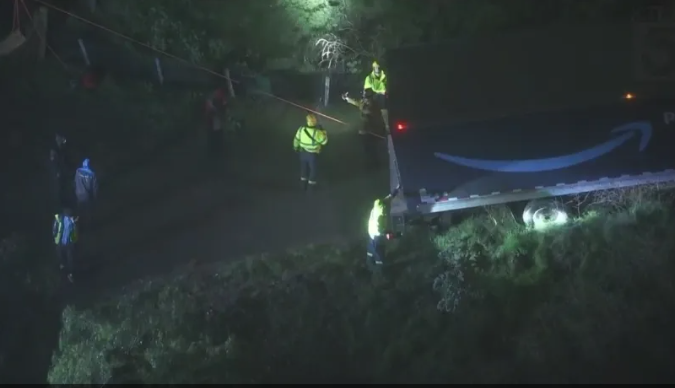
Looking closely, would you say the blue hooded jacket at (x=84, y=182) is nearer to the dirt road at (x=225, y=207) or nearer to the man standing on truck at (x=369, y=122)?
the dirt road at (x=225, y=207)

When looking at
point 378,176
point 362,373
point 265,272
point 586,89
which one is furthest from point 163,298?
point 586,89

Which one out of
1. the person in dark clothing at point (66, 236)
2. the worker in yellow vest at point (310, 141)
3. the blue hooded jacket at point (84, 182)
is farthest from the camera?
the worker in yellow vest at point (310, 141)

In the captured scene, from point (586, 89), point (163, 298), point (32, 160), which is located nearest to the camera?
point (586, 89)

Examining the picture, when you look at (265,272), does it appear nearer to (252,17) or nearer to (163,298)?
(163,298)

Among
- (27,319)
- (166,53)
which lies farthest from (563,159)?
(166,53)

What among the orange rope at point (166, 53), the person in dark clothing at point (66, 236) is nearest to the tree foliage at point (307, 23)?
the orange rope at point (166, 53)

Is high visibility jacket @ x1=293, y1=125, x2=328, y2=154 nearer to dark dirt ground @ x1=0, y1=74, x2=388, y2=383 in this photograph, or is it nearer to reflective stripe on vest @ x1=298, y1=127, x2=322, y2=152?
reflective stripe on vest @ x1=298, y1=127, x2=322, y2=152

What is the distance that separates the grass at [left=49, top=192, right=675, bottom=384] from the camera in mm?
10992

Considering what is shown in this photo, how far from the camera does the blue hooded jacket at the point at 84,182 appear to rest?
13398 mm

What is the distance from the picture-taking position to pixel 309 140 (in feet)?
45.3

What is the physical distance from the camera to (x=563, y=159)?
11.9 m

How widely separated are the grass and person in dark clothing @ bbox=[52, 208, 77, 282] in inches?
34.5

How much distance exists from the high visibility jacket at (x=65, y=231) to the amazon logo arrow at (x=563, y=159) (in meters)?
5.77

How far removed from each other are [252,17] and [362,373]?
10.5 m
